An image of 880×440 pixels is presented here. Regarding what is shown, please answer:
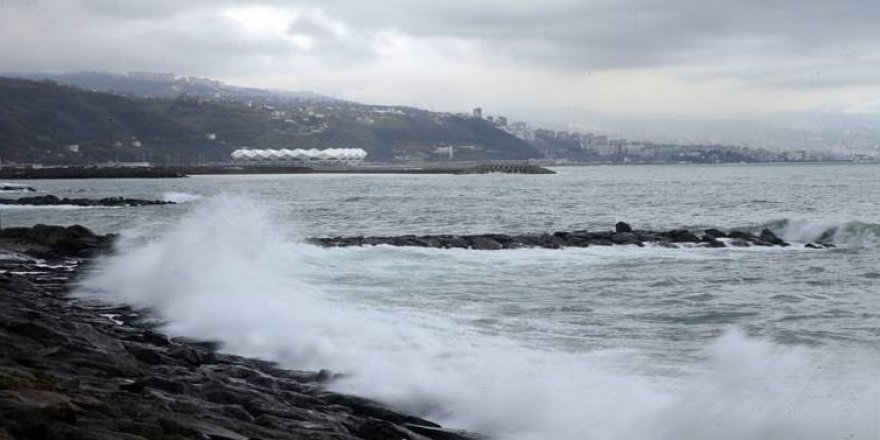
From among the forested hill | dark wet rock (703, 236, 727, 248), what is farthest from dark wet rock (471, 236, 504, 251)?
the forested hill

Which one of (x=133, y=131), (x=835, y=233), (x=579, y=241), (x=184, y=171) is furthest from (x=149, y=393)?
(x=133, y=131)

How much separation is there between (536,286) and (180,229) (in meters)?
10.5

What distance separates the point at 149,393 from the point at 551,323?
22.2ft

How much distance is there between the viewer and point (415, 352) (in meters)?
10.5

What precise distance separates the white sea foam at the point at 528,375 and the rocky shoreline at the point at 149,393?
0.66 metres

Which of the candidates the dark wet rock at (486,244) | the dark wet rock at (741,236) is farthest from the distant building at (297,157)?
the dark wet rock at (741,236)

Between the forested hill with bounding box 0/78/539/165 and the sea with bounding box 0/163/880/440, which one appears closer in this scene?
the sea with bounding box 0/163/880/440

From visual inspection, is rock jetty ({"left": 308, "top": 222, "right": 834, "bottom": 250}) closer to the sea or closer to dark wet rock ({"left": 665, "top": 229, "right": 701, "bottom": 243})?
dark wet rock ({"left": 665, "top": 229, "right": 701, "bottom": 243})

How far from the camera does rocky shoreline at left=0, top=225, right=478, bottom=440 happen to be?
5.73 metres

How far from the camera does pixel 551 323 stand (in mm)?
12766

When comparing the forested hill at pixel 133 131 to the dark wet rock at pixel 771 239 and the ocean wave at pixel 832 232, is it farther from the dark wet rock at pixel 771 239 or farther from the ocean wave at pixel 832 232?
the dark wet rock at pixel 771 239

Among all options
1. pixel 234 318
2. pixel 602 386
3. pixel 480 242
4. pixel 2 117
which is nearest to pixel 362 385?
pixel 602 386

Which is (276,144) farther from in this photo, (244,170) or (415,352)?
(415,352)

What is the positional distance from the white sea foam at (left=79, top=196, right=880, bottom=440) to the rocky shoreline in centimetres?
66
